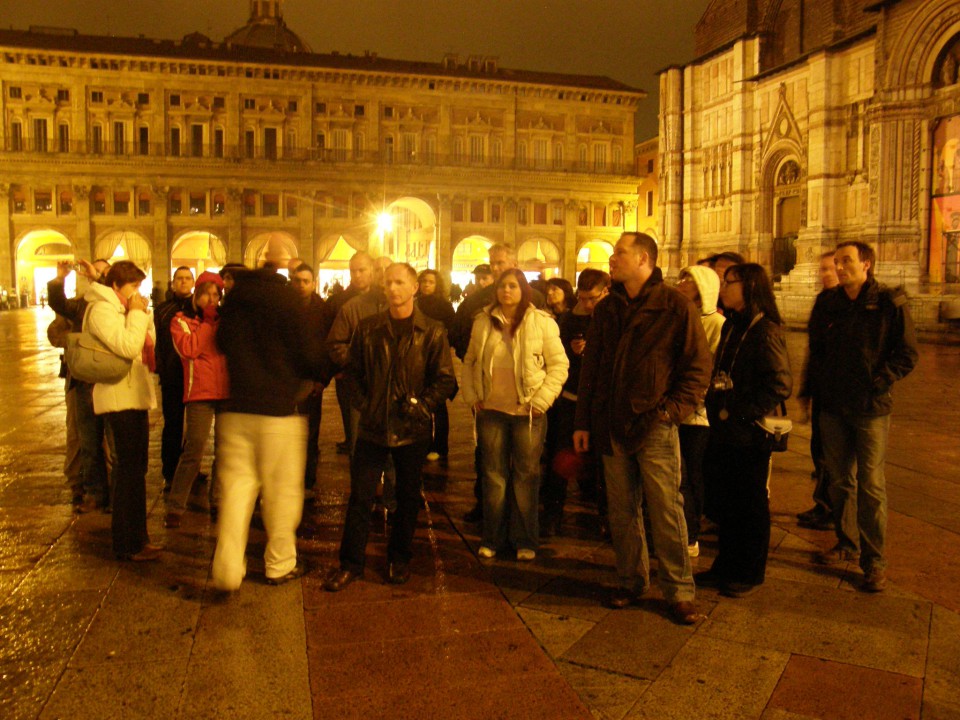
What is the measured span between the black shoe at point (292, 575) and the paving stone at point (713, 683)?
2.02 meters

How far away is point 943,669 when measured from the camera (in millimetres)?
3287

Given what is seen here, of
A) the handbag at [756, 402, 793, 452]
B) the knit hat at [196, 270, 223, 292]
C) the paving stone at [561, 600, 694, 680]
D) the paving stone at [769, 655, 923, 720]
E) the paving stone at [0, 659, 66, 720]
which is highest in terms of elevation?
the knit hat at [196, 270, 223, 292]

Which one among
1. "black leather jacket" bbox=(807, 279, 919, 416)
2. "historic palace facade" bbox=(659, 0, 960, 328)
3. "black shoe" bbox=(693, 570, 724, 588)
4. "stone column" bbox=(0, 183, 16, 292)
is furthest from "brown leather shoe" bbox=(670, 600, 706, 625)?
"stone column" bbox=(0, 183, 16, 292)

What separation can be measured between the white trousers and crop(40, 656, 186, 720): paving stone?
0.68 metres

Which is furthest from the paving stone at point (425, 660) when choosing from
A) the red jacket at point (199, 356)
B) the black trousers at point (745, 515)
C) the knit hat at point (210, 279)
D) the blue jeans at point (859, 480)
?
the knit hat at point (210, 279)

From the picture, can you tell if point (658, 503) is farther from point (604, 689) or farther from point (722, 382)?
point (604, 689)

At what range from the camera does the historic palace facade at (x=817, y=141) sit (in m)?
24.1

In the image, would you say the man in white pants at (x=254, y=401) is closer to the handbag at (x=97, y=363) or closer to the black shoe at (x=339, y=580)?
the black shoe at (x=339, y=580)

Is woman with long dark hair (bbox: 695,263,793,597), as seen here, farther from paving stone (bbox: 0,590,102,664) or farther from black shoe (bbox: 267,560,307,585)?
paving stone (bbox: 0,590,102,664)

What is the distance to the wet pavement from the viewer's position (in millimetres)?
3039

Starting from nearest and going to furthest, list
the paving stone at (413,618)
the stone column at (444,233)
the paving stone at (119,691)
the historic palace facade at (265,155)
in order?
1. the paving stone at (119,691)
2. the paving stone at (413,618)
3. the historic palace facade at (265,155)
4. the stone column at (444,233)

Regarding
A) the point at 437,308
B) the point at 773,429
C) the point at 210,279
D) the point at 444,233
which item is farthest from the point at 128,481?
the point at 444,233

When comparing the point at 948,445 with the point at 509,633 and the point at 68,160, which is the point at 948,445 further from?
the point at 68,160

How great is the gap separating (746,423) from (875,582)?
1075mm
